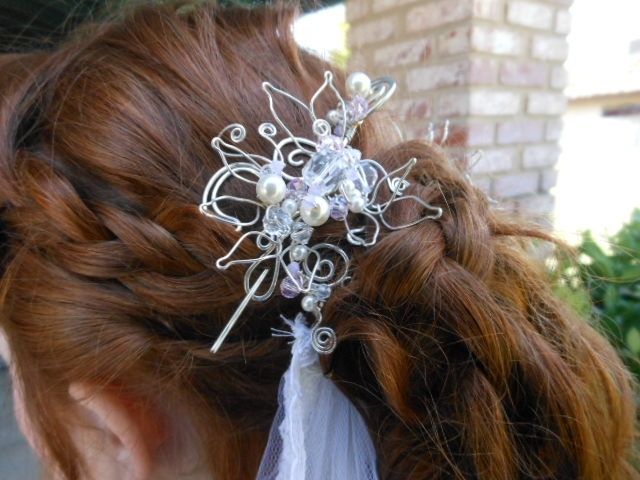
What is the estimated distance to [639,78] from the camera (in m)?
4.91

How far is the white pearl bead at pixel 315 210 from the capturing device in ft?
1.72

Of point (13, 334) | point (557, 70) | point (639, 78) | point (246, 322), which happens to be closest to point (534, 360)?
point (246, 322)

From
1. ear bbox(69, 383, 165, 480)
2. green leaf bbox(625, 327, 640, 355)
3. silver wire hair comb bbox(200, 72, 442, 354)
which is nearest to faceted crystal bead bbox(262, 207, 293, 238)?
silver wire hair comb bbox(200, 72, 442, 354)

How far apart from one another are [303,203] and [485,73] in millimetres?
1077

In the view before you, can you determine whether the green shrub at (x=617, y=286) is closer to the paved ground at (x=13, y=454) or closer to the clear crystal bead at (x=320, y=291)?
the clear crystal bead at (x=320, y=291)

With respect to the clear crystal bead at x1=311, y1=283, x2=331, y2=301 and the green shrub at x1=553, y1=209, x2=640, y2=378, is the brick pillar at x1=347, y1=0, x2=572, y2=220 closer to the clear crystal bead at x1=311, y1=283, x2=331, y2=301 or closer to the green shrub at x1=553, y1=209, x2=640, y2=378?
the green shrub at x1=553, y1=209, x2=640, y2=378

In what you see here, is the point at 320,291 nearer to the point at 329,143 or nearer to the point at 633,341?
the point at 329,143

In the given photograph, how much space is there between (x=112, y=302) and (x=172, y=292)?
0.07 metres

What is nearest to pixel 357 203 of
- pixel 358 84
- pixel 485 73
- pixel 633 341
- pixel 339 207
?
pixel 339 207

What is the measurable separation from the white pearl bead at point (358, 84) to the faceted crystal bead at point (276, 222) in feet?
0.58

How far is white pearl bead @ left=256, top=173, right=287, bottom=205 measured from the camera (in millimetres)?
512

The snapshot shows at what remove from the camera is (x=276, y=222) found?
531 millimetres

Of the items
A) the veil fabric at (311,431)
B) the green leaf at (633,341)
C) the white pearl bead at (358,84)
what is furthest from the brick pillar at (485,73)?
the veil fabric at (311,431)

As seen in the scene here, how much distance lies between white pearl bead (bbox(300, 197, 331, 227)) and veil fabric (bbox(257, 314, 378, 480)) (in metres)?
0.11
